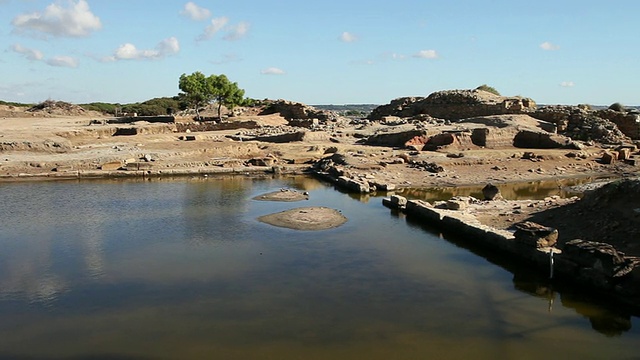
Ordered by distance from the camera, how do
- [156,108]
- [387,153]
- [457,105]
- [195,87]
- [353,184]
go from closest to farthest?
[353,184] < [387,153] < [457,105] < [195,87] < [156,108]

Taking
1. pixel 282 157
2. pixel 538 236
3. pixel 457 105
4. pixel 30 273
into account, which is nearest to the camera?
pixel 30 273

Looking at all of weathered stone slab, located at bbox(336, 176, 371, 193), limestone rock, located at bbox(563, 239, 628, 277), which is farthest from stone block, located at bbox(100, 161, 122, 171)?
limestone rock, located at bbox(563, 239, 628, 277)

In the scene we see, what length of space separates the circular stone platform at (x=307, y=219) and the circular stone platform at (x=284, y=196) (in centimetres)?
222

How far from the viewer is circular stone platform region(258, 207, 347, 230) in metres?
14.3

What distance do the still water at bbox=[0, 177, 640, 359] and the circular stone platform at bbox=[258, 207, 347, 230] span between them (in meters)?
0.40

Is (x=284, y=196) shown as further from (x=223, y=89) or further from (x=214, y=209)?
(x=223, y=89)

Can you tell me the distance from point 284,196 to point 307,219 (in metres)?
3.97

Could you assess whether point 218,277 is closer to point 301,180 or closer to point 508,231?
point 508,231

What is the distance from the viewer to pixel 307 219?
1479 centimetres

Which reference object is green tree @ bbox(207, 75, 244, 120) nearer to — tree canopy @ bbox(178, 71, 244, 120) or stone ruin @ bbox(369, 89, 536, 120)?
tree canopy @ bbox(178, 71, 244, 120)

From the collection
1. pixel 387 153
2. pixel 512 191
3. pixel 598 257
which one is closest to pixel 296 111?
pixel 387 153

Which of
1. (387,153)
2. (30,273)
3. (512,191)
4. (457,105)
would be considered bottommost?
(30,273)

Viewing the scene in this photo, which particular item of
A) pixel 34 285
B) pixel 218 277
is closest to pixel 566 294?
pixel 218 277

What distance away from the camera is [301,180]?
2302cm
